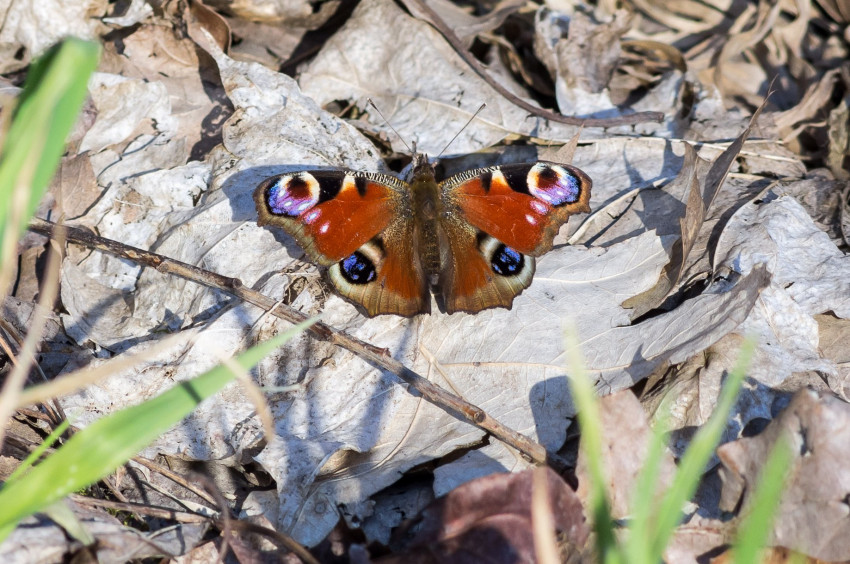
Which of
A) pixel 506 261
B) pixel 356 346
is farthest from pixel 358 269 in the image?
pixel 506 261

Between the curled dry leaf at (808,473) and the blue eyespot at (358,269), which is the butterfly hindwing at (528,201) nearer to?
the blue eyespot at (358,269)

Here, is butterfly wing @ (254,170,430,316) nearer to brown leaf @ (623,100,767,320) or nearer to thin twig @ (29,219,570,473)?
thin twig @ (29,219,570,473)

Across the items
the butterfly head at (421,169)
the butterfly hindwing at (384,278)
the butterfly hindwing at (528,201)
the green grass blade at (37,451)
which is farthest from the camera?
the butterfly head at (421,169)

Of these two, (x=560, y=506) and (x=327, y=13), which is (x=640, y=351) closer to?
(x=560, y=506)

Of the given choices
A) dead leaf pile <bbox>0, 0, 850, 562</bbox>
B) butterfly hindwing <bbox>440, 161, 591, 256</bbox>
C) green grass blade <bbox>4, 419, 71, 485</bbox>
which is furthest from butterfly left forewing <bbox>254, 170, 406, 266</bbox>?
green grass blade <bbox>4, 419, 71, 485</bbox>

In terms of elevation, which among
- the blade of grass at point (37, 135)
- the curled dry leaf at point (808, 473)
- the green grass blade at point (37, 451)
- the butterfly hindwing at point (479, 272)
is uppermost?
the blade of grass at point (37, 135)

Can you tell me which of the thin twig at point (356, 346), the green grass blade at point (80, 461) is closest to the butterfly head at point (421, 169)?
the thin twig at point (356, 346)

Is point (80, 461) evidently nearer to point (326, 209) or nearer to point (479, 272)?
point (326, 209)
